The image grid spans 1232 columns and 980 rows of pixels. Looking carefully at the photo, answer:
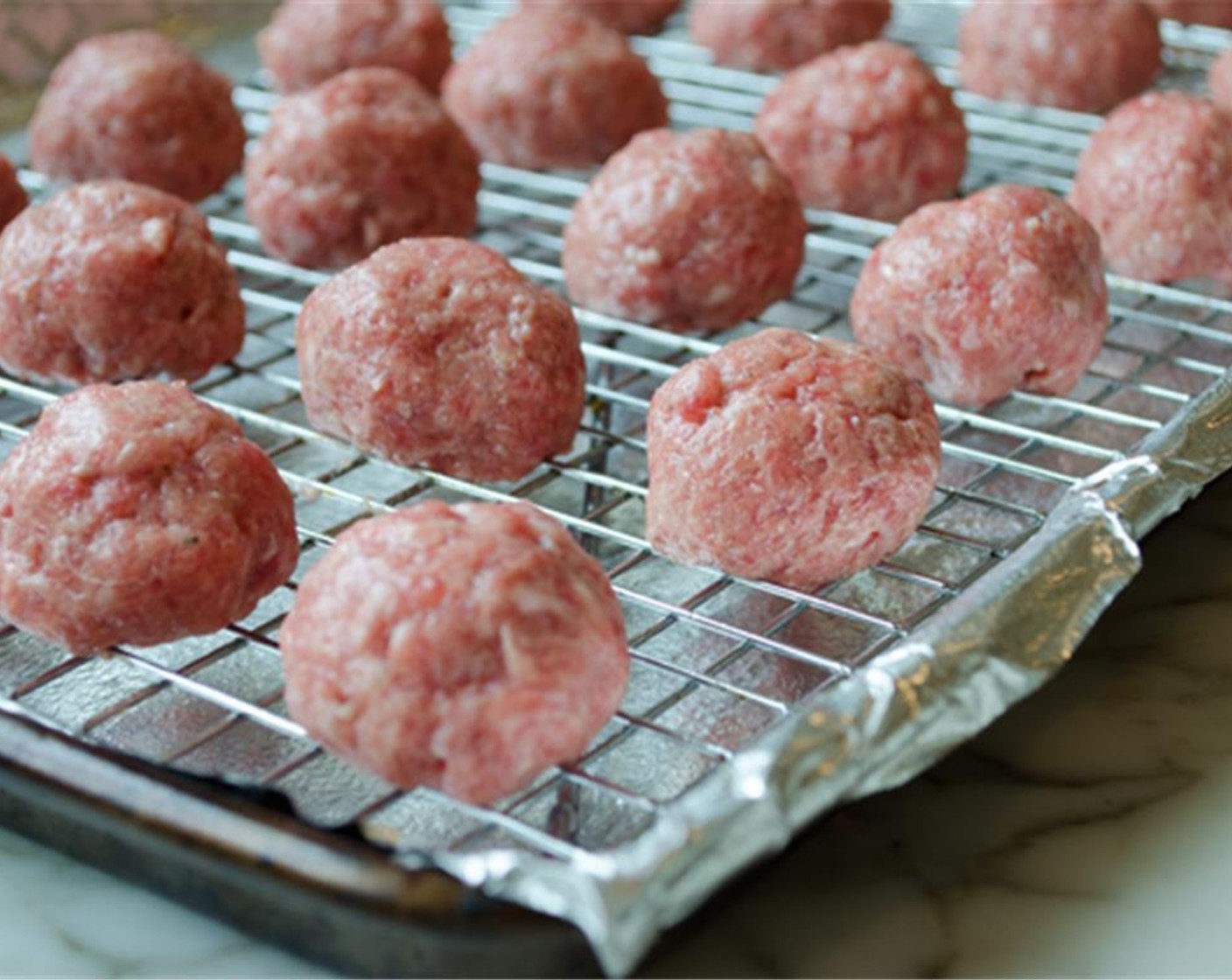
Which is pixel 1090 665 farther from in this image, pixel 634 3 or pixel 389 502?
pixel 634 3

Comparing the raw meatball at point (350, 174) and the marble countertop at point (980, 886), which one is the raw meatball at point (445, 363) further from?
the marble countertop at point (980, 886)

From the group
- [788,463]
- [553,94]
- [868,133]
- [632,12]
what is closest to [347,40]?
[553,94]

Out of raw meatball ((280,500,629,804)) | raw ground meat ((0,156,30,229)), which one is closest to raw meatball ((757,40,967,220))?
raw ground meat ((0,156,30,229))

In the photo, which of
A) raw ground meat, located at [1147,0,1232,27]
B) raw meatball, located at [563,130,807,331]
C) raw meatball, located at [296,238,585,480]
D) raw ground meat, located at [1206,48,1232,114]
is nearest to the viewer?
raw meatball, located at [296,238,585,480]

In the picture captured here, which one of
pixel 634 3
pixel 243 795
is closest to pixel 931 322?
pixel 243 795

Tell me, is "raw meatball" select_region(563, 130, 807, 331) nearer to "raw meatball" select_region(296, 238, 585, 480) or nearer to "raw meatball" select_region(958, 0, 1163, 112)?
"raw meatball" select_region(296, 238, 585, 480)

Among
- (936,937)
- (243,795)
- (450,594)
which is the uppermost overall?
(450,594)

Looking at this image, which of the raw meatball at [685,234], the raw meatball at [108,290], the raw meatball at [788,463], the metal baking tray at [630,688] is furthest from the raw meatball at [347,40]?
the raw meatball at [788,463]
